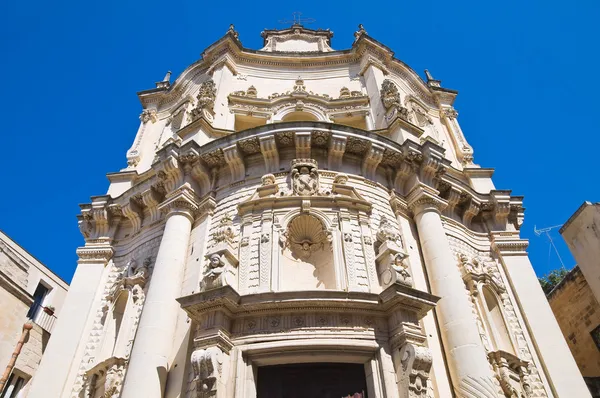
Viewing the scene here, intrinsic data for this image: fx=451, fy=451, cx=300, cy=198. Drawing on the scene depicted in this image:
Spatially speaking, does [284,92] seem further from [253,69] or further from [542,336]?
[542,336]

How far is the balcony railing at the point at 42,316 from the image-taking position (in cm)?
1980

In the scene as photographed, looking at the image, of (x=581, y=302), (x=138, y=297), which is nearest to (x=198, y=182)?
(x=138, y=297)

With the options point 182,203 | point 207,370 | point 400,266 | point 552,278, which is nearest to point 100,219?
point 182,203

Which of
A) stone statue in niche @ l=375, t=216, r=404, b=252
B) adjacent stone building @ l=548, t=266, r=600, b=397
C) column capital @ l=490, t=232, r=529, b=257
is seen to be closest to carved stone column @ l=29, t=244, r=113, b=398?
stone statue in niche @ l=375, t=216, r=404, b=252

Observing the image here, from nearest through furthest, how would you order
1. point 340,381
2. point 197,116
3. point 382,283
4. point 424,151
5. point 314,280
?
point 340,381, point 382,283, point 314,280, point 424,151, point 197,116

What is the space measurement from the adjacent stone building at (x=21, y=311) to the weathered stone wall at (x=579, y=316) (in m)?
22.6

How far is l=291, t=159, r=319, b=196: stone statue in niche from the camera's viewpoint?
1293 centimetres

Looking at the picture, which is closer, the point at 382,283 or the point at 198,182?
the point at 382,283

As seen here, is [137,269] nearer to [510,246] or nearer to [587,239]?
[510,246]

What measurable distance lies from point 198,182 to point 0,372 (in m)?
10.6

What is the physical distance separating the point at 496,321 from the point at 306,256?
20.4 feet

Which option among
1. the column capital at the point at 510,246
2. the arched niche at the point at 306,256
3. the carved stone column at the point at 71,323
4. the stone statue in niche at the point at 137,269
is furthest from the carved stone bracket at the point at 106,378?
the column capital at the point at 510,246

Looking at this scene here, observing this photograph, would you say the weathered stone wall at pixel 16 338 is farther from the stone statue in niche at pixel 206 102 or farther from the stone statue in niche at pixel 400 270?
the stone statue in niche at pixel 400 270

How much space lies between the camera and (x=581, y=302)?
19688 mm
